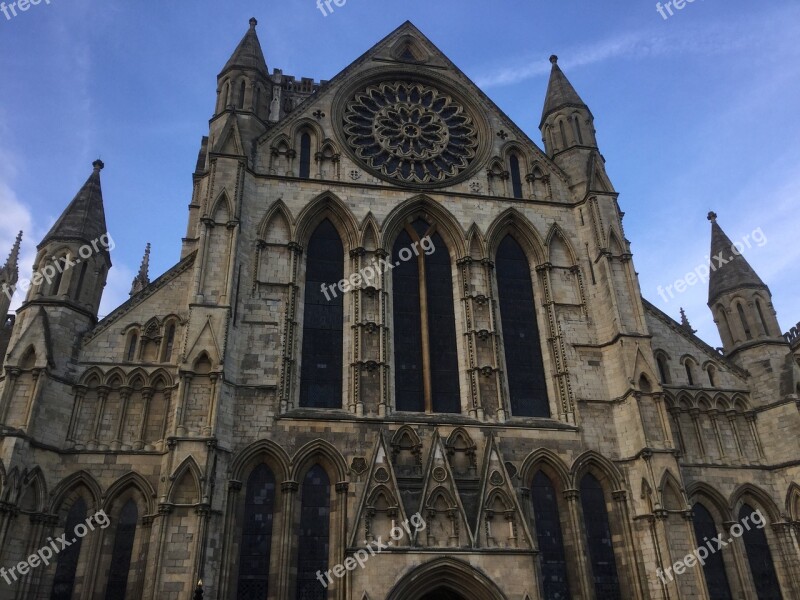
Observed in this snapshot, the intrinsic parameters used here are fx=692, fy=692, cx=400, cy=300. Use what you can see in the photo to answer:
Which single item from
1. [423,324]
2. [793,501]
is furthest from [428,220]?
[793,501]

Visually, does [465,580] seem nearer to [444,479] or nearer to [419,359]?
[444,479]

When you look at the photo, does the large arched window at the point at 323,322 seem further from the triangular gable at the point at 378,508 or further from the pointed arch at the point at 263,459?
the triangular gable at the point at 378,508

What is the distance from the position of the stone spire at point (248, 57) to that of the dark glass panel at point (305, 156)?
3.14m

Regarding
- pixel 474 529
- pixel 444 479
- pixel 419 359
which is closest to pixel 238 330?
pixel 419 359

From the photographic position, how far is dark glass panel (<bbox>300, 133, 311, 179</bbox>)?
2202 centimetres

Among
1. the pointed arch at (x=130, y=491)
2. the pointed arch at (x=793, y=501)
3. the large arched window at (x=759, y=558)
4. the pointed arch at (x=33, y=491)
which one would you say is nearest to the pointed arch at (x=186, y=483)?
the pointed arch at (x=130, y=491)

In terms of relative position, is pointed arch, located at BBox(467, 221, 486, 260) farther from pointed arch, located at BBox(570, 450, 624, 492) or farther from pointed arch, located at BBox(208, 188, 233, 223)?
pointed arch, located at BBox(208, 188, 233, 223)

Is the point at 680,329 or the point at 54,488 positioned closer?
the point at 54,488

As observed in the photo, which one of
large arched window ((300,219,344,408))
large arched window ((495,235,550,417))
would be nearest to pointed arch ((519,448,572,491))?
large arched window ((495,235,550,417))

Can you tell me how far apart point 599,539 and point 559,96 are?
1589cm

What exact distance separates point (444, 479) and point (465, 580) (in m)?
2.31

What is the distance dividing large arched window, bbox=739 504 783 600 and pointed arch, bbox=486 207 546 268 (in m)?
9.18

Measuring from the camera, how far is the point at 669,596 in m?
16.3

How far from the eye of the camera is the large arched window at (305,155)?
72.2ft
